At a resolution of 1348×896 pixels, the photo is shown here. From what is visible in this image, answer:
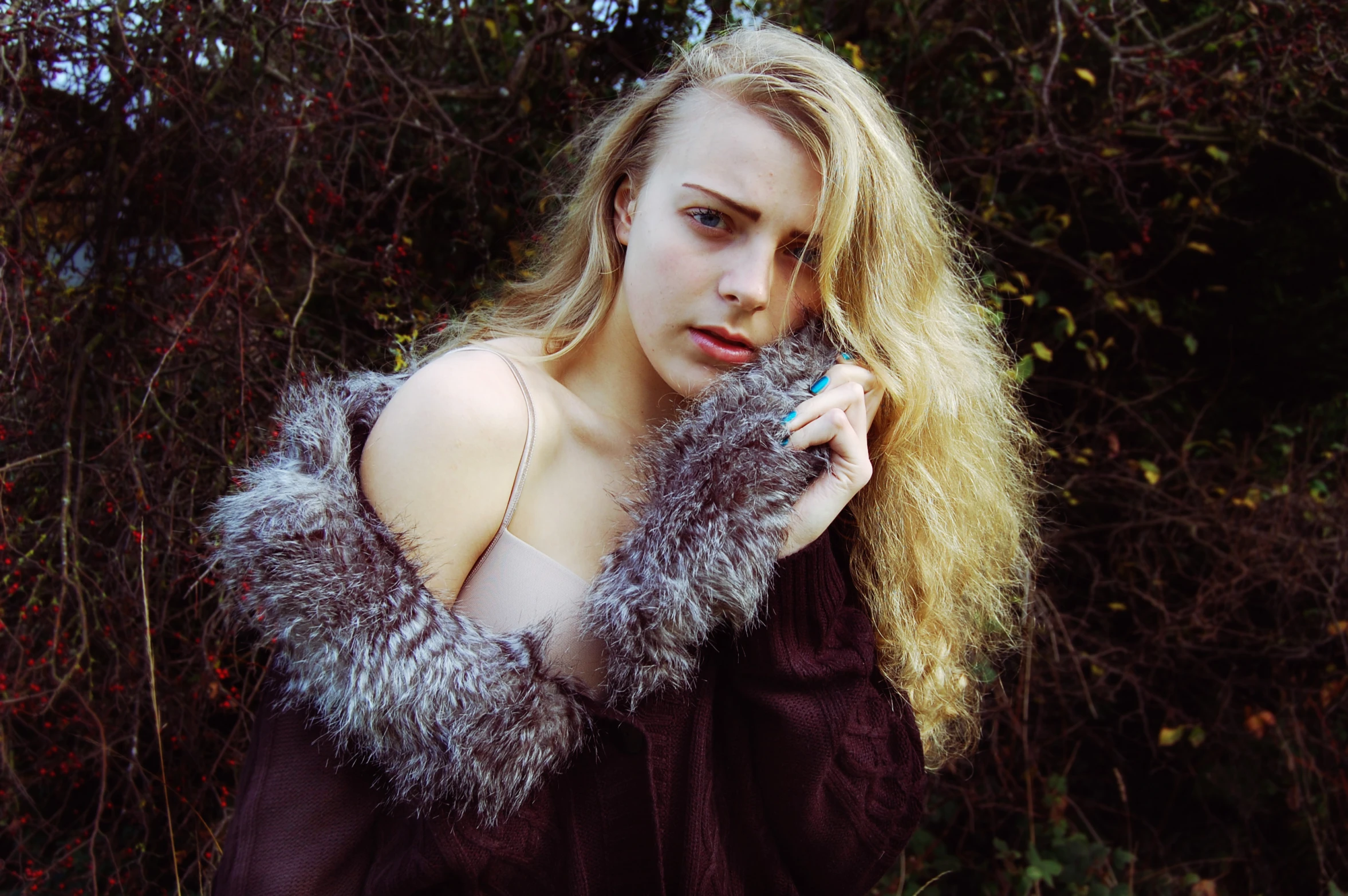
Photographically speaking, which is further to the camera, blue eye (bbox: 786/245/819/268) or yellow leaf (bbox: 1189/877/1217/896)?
yellow leaf (bbox: 1189/877/1217/896)

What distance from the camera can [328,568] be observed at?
4.15 ft

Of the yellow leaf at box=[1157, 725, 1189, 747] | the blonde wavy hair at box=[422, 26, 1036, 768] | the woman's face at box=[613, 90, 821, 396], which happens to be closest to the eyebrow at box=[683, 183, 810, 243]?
the woman's face at box=[613, 90, 821, 396]

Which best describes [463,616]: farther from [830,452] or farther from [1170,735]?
[1170,735]

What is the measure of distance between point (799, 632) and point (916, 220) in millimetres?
834

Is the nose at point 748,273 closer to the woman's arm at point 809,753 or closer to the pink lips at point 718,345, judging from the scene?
the pink lips at point 718,345

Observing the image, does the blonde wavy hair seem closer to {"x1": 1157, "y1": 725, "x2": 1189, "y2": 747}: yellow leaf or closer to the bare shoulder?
the bare shoulder

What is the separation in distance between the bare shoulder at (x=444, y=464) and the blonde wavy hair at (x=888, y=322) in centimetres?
34

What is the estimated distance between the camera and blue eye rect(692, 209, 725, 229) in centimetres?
148

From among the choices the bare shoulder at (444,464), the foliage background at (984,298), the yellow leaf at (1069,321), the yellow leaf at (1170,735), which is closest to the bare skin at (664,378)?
the bare shoulder at (444,464)

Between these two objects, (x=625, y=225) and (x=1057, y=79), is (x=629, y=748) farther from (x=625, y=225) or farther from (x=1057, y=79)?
(x=1057, y=79)

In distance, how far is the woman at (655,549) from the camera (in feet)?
4.21

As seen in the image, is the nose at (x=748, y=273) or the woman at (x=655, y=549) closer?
the woman at (x=655, y=549)

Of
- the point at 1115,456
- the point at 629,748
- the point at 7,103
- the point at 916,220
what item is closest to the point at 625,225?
the point at 916,220

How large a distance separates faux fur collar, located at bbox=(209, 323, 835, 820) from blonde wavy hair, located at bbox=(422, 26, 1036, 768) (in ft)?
0.90
